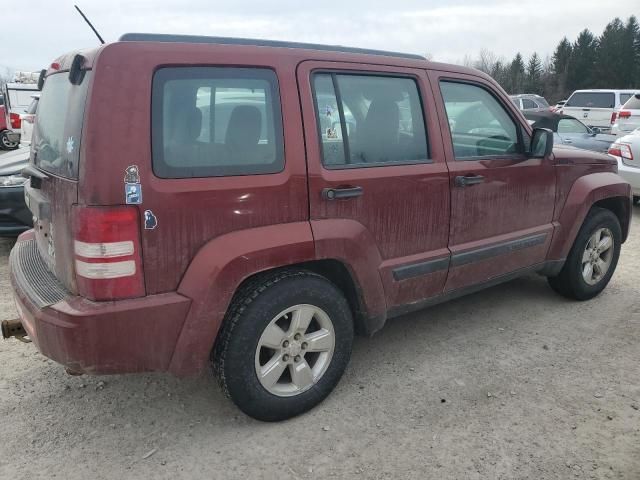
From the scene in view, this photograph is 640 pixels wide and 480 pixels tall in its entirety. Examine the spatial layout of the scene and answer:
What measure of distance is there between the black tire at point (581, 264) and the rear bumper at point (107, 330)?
325 cm

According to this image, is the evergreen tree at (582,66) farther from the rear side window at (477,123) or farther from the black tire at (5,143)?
the rear side window at (477,123)

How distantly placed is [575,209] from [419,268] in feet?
5.54

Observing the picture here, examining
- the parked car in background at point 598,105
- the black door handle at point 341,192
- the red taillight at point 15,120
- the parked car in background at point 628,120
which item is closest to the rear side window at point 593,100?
the parked car in background at point 598,105

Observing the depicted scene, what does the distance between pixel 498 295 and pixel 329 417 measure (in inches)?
94.0

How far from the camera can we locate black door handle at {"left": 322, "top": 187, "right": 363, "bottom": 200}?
2.70 m

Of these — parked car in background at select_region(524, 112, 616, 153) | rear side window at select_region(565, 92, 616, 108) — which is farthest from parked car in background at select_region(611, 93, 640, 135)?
rear side window at select_region(565, 92, 616, 108)

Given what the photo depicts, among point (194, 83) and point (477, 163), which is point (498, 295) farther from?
point (194, 83)

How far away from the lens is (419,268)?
3201 millimetres

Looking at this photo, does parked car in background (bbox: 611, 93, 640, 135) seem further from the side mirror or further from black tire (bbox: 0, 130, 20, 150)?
black tire (bbox: 0, 130, 20, 150)


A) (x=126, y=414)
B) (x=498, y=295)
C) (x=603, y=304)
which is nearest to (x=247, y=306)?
(x=126, y=414)

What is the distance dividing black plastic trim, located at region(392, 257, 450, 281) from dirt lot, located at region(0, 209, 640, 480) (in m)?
0.62

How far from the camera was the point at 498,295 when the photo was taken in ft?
15.2

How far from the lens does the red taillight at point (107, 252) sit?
7.14 feet

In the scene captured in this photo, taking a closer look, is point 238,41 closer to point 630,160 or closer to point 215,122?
point 215,122
